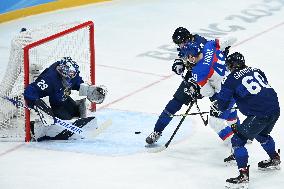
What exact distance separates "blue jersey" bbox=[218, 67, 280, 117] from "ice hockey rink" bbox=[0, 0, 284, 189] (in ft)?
1.82

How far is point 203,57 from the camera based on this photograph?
5.16 meters

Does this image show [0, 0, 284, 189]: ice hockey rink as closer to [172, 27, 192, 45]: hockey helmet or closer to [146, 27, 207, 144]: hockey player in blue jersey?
[146, 27, 207, 144]: hockey player in blue jersey

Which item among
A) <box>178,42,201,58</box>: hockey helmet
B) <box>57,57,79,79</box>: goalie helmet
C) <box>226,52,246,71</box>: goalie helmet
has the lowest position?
<box>57,57,79,79</box>: goalie helmet

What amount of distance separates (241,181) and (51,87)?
1.74 meters

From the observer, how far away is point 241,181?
4680mm

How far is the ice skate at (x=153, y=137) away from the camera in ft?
18.1

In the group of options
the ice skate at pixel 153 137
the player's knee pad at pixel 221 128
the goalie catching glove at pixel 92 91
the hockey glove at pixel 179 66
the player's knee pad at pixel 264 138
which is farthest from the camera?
the goalie catching glove at pixel 92 91

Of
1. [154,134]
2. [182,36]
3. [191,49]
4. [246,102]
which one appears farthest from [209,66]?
[154,134]

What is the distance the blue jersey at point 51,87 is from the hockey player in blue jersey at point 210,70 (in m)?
1.02

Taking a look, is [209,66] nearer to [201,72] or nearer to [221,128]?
[201,72]

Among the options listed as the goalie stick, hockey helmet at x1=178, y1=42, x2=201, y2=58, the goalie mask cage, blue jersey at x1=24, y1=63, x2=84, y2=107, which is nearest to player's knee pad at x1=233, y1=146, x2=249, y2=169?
A: hockey helmet at x1=178, y1=42, x2=201, y2=58

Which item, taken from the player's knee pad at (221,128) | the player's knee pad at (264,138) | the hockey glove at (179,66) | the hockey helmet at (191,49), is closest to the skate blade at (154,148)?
the player's knee pad at (221,128)

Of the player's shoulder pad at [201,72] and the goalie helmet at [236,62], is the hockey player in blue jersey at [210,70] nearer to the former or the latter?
the player's shoulder pad at [201,72]

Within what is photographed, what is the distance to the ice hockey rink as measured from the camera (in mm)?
4969
